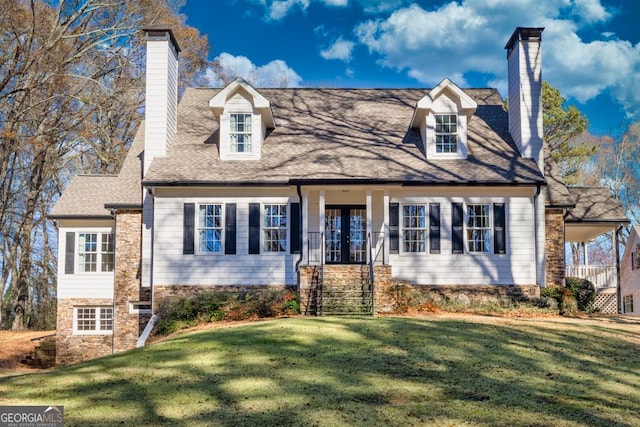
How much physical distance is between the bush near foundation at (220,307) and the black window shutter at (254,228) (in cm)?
135

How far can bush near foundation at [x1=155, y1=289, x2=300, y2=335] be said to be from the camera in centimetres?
1808

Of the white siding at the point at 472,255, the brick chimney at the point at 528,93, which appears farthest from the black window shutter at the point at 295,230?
the brick chimney at the point at 528,93

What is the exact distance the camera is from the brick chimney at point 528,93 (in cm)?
2134

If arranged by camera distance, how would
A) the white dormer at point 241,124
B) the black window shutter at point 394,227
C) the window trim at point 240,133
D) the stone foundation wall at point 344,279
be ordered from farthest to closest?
the window trim at point 240,133 < the white dormer at point 241,124 < the black window shutter at point 394,227 < the stone foundation wall at point 344,279

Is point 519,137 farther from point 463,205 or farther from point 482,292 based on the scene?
point 482,292

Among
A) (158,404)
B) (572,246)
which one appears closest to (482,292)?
(158,404)

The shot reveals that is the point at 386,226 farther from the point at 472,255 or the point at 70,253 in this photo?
the point at 70,253

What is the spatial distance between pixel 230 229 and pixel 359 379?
33.8 feet

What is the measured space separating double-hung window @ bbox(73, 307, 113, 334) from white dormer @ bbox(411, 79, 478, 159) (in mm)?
11497

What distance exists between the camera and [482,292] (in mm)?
19844

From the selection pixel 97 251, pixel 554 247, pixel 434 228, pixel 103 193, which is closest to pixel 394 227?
pixel 434 228

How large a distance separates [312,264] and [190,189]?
13.8ft

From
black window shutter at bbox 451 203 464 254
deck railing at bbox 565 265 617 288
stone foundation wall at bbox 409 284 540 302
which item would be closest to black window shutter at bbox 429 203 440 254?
black window shutter at bbox 451 203 464 254

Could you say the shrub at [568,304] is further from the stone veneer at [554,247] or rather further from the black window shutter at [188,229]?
the black window shutter at [188,229]
